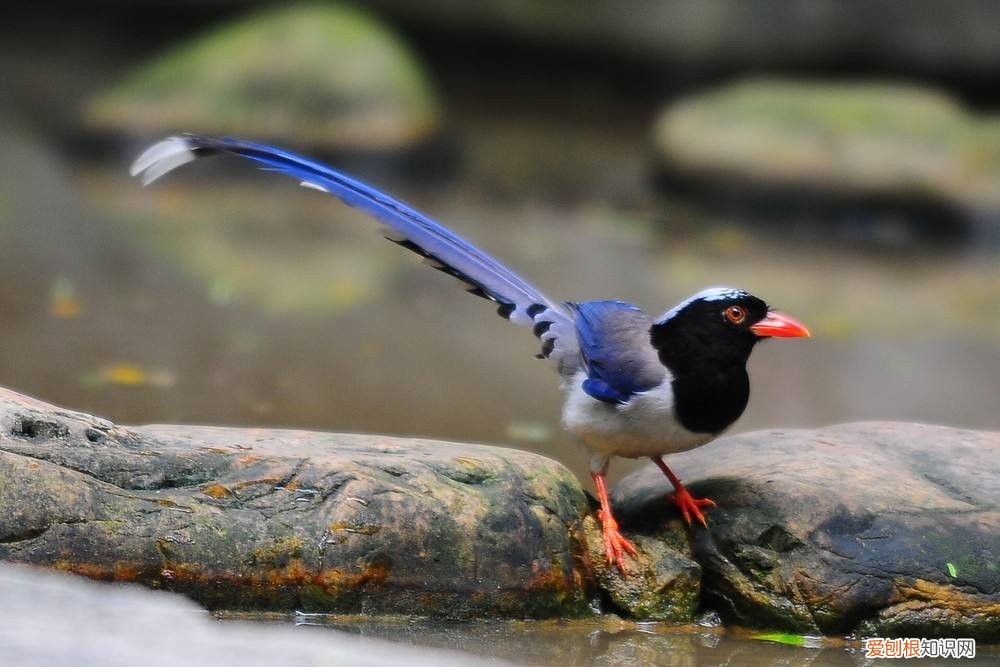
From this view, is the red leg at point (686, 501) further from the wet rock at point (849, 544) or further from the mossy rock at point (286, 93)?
the mossy rock at point (286, 93)

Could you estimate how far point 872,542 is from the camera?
11.6 feet

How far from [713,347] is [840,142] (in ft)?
25.0

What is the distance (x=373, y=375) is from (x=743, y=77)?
8800 millimetres

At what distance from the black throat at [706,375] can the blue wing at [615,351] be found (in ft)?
0.21

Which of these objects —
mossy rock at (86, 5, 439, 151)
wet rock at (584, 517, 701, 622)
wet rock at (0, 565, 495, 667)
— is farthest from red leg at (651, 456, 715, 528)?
mossy rock at (86, 5, 439, 151)

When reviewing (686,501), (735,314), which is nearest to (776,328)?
(735,314)

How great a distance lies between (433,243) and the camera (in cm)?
386

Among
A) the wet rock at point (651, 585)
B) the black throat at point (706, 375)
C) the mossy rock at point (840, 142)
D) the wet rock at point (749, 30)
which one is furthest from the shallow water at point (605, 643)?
the wet rock at point (749, 30)

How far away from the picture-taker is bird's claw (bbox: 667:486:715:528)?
3689mm

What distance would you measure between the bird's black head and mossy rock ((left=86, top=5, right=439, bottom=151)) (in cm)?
788

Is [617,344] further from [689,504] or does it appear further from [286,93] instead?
[286,93]

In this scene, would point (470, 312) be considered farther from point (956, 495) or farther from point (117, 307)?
point (956, 495)

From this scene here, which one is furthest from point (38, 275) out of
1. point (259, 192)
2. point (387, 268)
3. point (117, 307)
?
point (259, 192)

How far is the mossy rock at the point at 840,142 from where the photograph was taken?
1045 cm
